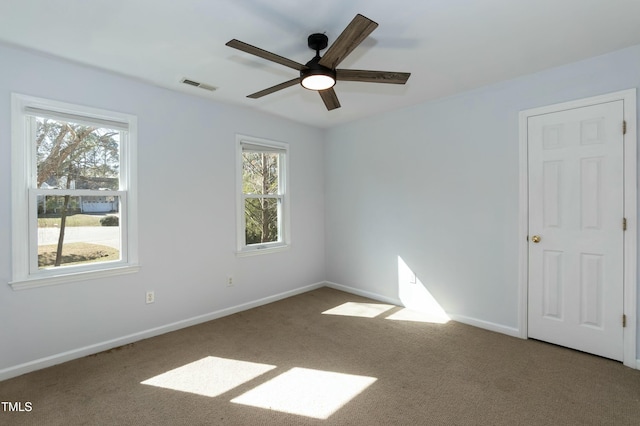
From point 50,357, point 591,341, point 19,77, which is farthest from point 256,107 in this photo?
point 591,341

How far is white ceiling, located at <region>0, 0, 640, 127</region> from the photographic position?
6.26ft

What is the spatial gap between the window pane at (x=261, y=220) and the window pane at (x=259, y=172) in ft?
0.48

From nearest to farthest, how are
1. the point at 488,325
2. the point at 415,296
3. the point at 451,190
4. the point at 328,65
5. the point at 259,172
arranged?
the point at 328,65, the point at 488,325, the point at 451,190, the point at 415,296, the point at 259,172

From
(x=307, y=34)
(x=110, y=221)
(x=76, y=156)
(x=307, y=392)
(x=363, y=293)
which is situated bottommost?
(x=307, y=392)

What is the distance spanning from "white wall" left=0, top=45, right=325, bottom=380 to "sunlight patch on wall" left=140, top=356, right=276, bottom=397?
0.86 meters

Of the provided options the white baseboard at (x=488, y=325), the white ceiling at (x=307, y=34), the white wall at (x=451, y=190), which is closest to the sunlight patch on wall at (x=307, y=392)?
the white baseboard at (x=488, y=325)

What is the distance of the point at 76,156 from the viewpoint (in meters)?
2.72

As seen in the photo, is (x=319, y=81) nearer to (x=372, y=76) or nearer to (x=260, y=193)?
(x=372, y=76)

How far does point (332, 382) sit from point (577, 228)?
8.20 feet

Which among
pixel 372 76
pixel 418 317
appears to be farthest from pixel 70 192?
pixel 418 317

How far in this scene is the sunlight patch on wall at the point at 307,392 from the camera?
2.02 metres

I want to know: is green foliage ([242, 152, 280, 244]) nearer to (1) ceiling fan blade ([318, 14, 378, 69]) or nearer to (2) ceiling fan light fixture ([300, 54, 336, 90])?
(2) ceiling fan light fixture ([300, 54, 336, 90])

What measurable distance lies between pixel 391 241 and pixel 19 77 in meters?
3.99

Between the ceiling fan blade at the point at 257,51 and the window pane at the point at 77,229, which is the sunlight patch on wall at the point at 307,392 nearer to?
the window pane at the point at 77,229
